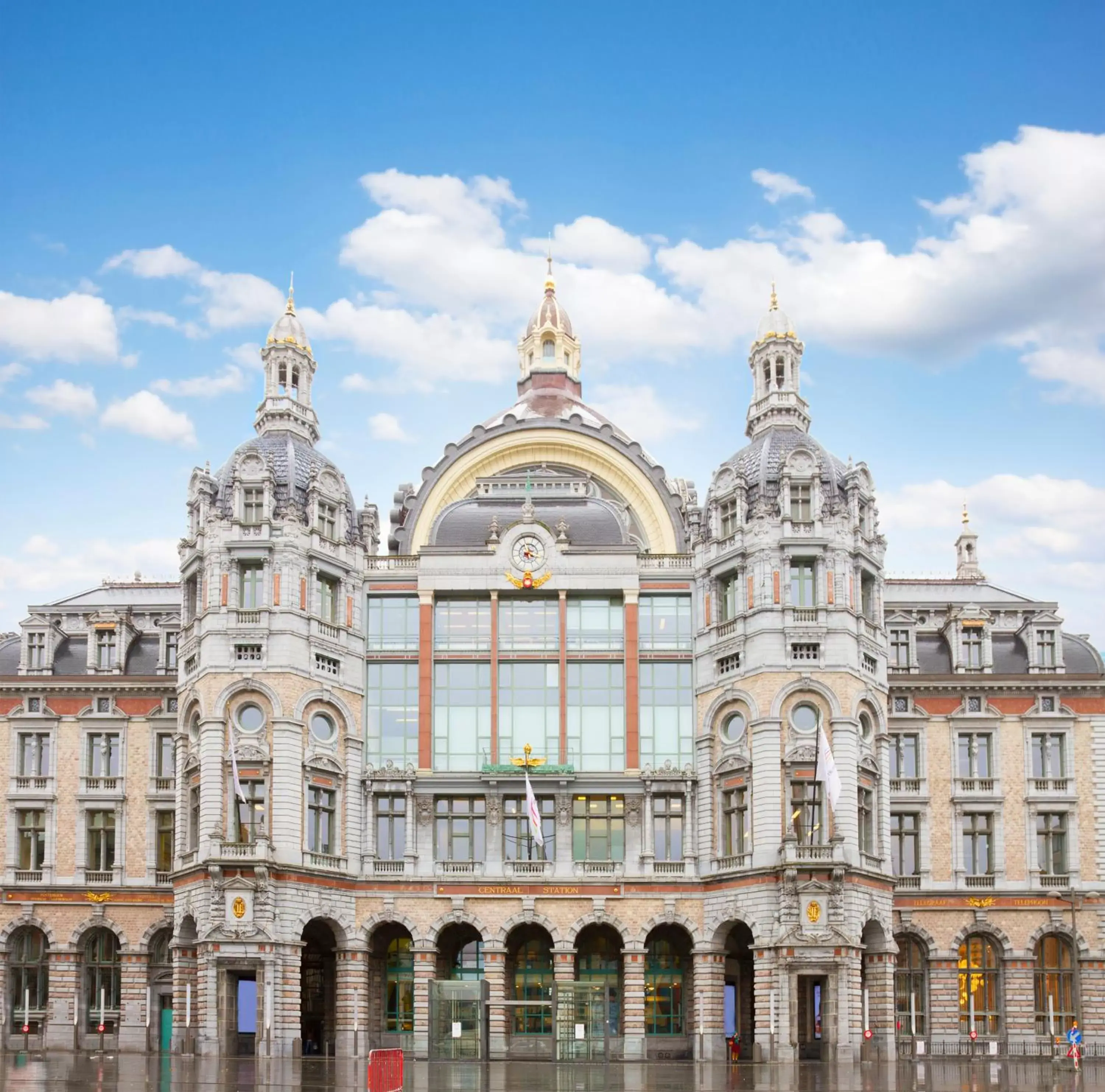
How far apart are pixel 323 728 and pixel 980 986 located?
119 ft

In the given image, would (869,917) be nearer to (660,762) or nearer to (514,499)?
(660,762)

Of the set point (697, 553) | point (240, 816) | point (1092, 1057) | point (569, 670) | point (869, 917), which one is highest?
point (697, 553)

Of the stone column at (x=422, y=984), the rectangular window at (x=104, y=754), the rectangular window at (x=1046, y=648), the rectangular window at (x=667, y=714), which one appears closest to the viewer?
the stone column at (x=422, y=984)

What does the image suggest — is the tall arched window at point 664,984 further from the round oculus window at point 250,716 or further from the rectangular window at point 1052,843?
the round oculus window at point 250,716

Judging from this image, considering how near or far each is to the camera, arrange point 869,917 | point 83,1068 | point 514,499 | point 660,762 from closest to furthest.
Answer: point 83,1068, point 869,917, point 660,762, point 514,499

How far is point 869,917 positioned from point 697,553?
2009 cm

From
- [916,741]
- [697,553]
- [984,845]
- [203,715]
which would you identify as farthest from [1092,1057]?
[203,715]

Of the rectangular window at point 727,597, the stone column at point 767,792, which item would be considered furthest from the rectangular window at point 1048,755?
the rectangular window at point 727,597

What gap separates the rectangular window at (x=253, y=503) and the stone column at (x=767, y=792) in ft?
87.4

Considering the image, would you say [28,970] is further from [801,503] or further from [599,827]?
[801,503]

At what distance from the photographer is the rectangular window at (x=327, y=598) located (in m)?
85.9

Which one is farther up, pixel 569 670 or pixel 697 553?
pixel 697 553

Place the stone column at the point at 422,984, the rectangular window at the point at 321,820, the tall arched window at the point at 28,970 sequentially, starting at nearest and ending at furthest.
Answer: the stone column at the point at 422,984
the rectangular window at the point at 321,820
the tall arched window at the point at 28,970

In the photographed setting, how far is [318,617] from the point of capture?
85000 millimetres
